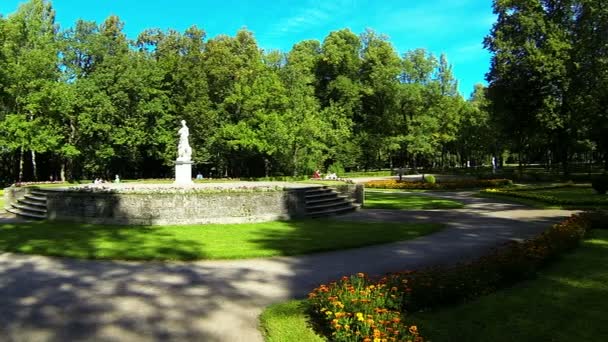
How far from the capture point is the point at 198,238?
13922 mm

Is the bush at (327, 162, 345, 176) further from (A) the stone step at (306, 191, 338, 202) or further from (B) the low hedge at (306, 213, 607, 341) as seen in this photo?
(B) the low hedge at (306, 213, 607, 341)

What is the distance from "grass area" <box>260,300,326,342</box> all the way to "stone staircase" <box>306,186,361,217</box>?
12.1 m

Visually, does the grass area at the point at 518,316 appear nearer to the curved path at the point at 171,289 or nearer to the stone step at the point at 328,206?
the curved path at the point at 171,289

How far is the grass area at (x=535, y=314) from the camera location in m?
6.09

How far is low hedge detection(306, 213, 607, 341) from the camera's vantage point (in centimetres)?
568

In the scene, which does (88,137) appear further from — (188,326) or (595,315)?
(595,315)

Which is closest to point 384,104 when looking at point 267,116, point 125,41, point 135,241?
point 267,116

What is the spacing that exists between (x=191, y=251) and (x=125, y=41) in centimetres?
4828

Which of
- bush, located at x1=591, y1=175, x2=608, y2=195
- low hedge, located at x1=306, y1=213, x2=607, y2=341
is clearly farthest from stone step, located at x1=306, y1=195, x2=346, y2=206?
bush, located at x1=591, y1=175, x2=608, y2=195

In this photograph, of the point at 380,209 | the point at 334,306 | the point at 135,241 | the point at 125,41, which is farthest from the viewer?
the point at 125,41

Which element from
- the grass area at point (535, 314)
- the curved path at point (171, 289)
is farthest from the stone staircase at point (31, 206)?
the grass area at point (535, 314)

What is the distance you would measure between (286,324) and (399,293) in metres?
1.84

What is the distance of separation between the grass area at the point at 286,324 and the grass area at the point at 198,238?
4.23 meters

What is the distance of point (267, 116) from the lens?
48625 mm
